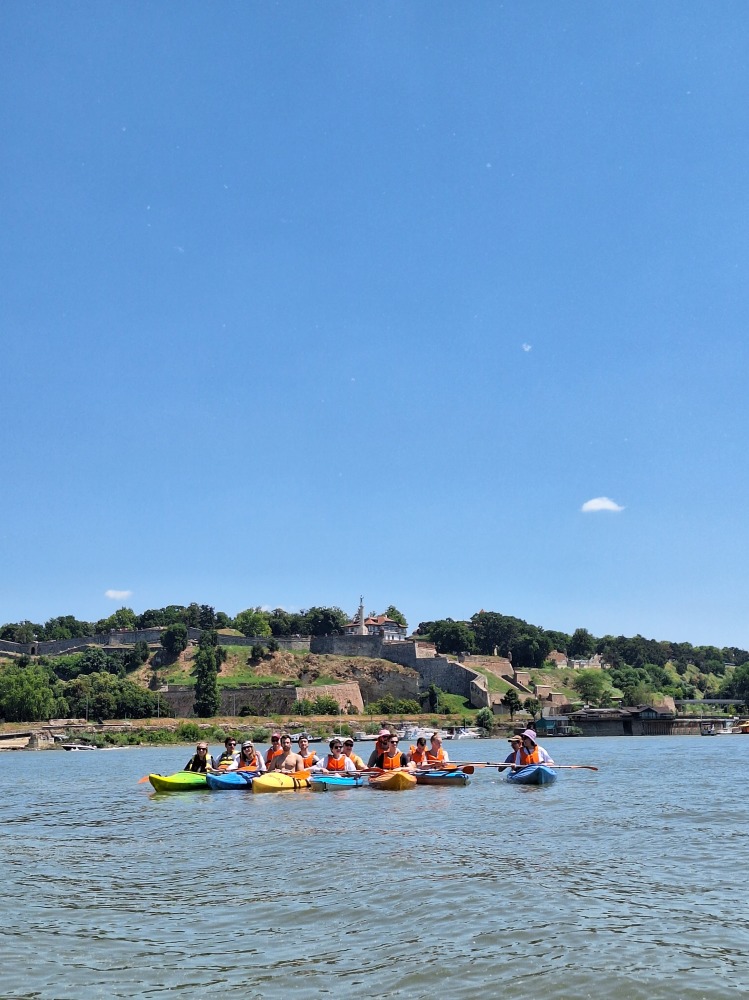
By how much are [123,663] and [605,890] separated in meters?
113

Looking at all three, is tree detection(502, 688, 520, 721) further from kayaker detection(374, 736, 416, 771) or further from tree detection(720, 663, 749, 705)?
kayaker detection(374, 736, 416, 771)

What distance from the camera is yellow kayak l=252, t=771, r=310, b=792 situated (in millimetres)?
25016

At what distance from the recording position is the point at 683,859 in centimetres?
1344

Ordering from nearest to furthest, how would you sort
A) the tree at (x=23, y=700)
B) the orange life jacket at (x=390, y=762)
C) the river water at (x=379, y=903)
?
the river water at (x=379, y=903)
the orange life jacket at (x=390, y=762)
the tree at (x=23, y=700)

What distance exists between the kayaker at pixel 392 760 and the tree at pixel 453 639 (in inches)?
4272

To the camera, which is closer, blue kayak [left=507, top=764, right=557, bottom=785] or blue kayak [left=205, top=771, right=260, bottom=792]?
blue kayak [left=205, top=771, right=260, bottom=792]

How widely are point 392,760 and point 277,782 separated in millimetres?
3850

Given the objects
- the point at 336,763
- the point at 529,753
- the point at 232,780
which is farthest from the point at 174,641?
the point at 529,753

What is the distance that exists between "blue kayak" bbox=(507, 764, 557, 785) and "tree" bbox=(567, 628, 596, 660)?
13336 cm

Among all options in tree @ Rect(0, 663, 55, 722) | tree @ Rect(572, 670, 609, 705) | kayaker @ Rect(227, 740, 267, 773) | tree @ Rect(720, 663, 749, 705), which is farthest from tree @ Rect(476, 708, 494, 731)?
kayaker @ Rect(227, 740, 267, 773)

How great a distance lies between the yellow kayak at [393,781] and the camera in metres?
25.5

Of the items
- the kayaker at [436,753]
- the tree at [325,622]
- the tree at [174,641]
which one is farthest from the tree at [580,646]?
the kayaker at [436,753]

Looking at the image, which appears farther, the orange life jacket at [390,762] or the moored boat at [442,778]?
the orange life jacket at [390,762]

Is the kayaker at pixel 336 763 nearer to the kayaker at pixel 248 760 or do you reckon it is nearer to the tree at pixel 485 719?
the kayaker at pixel 248 760
